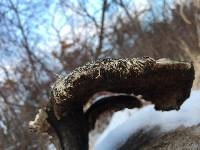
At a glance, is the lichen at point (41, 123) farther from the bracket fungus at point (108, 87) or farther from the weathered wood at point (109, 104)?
the weathered wood at point (109, 104)

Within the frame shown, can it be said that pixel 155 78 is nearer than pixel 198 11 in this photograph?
Yes

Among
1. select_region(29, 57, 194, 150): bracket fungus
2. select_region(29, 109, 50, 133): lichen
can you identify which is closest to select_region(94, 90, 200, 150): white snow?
select_region(29, 57, 194, 150): bracket fungus

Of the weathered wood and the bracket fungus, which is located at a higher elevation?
the weathered wood

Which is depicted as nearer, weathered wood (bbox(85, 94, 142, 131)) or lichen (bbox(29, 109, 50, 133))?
Result: lichen (bbox(29, 109, 50, 133))

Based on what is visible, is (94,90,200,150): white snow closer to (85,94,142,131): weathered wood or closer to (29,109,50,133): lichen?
(85,94,142,131): weathered wood

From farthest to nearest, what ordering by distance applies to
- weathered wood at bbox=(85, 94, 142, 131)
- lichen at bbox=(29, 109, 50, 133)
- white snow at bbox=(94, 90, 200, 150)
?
1. weathered wood at bbox=(85, 94, 142, 131)
2. lichen at bbox=(29, 109, 50, 133)
3. white snow at bbox=(94, 90, 200, 150)

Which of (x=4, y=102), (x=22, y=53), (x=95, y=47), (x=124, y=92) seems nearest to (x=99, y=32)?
(x=95, y=47)

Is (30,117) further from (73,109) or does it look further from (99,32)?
(73,109)
